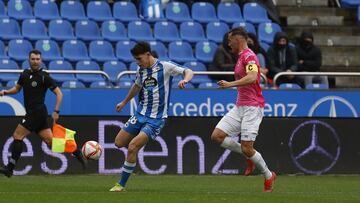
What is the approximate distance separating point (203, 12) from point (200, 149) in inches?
256

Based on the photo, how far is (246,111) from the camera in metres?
15.5

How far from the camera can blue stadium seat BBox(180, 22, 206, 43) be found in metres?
25.1

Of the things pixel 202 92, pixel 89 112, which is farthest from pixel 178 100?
pixel 89 112

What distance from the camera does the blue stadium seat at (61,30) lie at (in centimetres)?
2366

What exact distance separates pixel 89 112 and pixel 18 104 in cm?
146

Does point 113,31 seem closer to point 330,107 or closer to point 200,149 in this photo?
point 200,149

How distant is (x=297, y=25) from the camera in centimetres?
2769

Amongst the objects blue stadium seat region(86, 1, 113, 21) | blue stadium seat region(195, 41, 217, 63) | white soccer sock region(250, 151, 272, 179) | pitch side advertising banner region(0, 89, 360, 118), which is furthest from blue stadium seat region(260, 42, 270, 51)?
white soccer sock region(250, 151, 272, 179)

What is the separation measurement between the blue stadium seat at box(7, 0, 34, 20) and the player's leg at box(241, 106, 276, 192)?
9.81m

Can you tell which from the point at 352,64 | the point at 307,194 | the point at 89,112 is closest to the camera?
the point at 307,194

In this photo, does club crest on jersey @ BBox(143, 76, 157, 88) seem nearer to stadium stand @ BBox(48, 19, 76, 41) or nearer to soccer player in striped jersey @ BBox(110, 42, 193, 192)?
soccer player in striped jersey @ BBox(110, 42, 193, 192)

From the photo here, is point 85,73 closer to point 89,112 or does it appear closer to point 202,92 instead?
point 89,112

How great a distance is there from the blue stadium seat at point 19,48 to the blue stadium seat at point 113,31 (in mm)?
2141

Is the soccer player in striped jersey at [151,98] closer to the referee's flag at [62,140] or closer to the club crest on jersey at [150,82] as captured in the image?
the club crest on jersey at [150,82]
